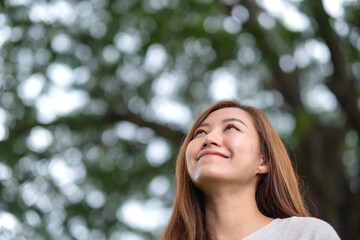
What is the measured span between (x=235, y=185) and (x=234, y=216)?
A: 13cm

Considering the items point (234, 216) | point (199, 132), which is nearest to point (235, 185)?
point (234, 216)

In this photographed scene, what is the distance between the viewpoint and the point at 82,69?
7914mm

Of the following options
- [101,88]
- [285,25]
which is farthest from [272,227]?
[101,88]

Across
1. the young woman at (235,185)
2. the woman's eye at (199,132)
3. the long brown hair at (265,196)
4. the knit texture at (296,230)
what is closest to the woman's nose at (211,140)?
the young woman at (235,185)

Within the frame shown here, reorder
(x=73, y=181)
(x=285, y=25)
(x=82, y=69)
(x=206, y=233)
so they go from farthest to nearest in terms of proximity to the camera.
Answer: (x=73, y=181) → (x=82, y=69) → (x=285, y=25) → (x=206, y=233)

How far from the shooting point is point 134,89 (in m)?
8.03

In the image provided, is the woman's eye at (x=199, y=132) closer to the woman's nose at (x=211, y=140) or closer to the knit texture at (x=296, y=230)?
the woman's nose at (x=211, y=140)

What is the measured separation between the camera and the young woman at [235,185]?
2.55 metres

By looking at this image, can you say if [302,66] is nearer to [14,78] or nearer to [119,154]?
[119,154]

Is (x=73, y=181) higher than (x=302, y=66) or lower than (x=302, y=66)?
lower

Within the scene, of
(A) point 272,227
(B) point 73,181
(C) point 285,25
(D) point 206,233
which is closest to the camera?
(A) point 272,227

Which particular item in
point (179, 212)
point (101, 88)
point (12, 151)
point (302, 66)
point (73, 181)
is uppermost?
point (179, 212)

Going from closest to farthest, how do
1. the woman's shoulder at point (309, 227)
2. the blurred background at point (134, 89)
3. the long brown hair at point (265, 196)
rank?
the woman's shoulder at point (309, 227), the long brown hair at point (265, 196), the blurred background at point (134, 89)

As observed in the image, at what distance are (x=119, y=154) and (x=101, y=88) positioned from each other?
1032mm
